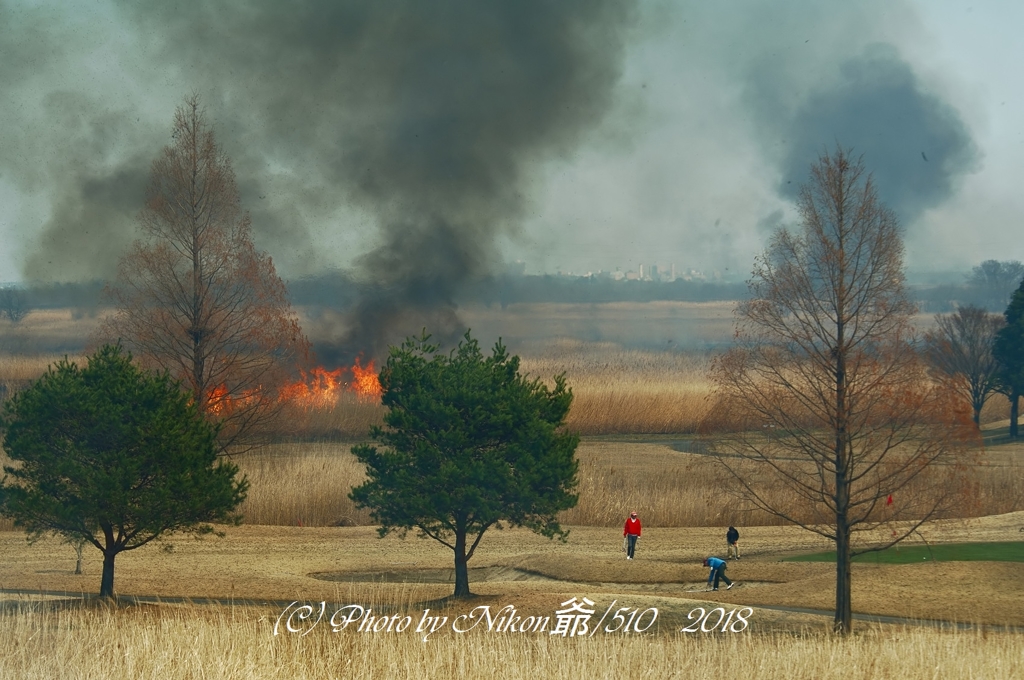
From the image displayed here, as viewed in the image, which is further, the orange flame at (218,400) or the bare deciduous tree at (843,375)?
the orange flame at (218,400)

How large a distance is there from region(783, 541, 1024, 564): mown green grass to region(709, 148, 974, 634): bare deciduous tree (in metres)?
5.77

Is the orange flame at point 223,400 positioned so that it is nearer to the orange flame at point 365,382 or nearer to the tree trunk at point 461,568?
the tree trunk at point 461,568

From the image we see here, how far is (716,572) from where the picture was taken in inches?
861

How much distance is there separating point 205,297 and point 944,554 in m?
20.3

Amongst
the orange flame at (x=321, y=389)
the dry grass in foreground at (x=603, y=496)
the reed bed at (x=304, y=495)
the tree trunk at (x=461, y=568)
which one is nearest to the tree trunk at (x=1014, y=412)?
the dry grass in foreground at (x=603, y=496)

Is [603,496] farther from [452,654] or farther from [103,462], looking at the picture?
[452,654]

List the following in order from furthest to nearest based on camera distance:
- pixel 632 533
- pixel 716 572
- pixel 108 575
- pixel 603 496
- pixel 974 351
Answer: pixel 974 351 → pixel 603 496 → pixel 632 533 → pixel 716 572 → pixel 108 575

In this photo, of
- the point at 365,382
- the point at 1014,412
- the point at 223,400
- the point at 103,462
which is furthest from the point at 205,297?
the point at 1014,412

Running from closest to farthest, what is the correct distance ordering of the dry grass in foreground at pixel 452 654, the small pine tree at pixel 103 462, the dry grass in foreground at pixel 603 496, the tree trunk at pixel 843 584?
the dry grass in foreground at pixel 452 654 → the tree trunk at pixel 843 584 → the small pine tree at pixel 103 462 → the dry grass in foreground at pixel 603 496

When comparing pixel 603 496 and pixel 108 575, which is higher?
pixel 603 496

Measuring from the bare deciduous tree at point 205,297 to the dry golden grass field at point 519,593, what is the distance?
11.8 ft

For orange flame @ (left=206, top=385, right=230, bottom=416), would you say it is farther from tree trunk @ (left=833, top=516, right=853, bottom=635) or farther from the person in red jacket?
tree trunk @ (left=833, top=516, right=853, bottom=635)

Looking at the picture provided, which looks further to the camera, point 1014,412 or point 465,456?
point 1014,412

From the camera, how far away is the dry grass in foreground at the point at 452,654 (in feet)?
45.6
